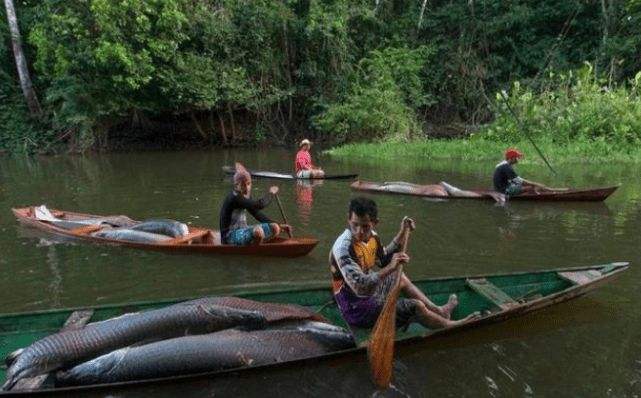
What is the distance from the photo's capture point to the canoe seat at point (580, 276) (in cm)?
626

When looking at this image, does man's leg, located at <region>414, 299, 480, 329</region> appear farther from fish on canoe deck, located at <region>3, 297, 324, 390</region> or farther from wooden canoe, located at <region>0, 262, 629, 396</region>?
fish on canoe deck, located at <region>3, 297, 324, 390</region>

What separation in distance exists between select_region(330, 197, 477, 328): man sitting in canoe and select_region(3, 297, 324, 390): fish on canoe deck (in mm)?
447

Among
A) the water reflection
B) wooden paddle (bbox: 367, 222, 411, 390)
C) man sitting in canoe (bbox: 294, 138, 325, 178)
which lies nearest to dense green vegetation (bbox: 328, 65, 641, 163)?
man sitting in canoe (bbox: 294, 138, 325, 178)

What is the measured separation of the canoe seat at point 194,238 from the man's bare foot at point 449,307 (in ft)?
13.8

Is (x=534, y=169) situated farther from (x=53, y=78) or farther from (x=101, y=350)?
(x=53, y=78)

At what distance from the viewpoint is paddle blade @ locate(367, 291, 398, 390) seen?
481 cm

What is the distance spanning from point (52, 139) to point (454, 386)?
79.3 feet

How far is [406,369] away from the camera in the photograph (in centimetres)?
531

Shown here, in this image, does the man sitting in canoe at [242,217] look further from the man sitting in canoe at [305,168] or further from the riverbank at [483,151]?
the riverbank at [483,151]

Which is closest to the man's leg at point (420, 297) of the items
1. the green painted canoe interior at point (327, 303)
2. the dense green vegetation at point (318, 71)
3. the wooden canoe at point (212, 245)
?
the green painted canoe interior at point (327, 303)

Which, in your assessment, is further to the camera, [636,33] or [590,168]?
[636,33]

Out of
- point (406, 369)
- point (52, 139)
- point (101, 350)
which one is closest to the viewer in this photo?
point (101, 350)

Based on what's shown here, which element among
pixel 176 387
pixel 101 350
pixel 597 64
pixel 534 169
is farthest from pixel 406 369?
pixel 597 64

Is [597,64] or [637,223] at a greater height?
[597,64]
